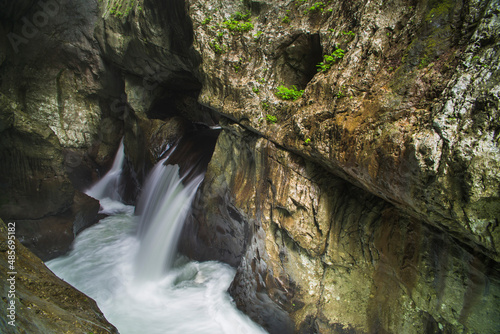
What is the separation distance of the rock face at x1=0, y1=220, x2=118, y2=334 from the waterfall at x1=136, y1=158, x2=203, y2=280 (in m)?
3.05

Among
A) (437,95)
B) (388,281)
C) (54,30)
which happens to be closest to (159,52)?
(54,30)

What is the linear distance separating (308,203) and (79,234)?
7.56m

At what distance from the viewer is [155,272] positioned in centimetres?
Result: 668

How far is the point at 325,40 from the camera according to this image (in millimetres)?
4199

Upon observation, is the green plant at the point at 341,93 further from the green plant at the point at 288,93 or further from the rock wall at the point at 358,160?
the green plant at the point at 288,93

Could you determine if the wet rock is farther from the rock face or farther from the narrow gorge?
the rock face

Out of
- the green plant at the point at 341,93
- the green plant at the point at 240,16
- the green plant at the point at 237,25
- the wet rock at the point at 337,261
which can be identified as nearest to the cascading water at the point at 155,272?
the wet rock at the point at 337,261

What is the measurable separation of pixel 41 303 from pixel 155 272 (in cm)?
386

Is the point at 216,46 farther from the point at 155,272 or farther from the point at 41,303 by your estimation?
the point at 155,272

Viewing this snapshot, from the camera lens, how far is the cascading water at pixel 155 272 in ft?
17.6

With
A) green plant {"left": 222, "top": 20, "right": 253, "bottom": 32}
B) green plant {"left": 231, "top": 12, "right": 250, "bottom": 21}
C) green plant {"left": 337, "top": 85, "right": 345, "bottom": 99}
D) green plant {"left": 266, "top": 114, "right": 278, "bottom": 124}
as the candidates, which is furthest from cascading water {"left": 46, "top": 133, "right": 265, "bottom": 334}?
green plant {"left": 337, "top": 85, "right": 345, "bottom": 99}

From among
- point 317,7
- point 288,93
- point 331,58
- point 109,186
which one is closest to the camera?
point 331,58

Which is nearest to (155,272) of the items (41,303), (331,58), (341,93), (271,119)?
(41,303)

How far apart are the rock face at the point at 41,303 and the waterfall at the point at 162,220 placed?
120 inches
